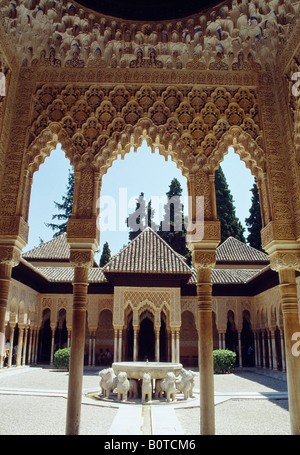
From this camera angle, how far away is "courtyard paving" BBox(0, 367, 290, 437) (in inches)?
221

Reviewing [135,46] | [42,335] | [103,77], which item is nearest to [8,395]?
[103,77]

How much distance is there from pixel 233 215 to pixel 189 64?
2641 centimetres

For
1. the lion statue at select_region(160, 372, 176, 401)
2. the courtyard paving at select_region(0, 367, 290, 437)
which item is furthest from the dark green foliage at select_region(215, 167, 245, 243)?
the lion statue at select_region(160, 372, 176, 401)

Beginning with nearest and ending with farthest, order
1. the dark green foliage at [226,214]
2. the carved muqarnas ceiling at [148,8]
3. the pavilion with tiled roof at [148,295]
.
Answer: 1. the carved muqarnas ceiling at [148,8]
2. the pavilion with tiled roof at [148,295]
3. the dark green foliage at [226,214]

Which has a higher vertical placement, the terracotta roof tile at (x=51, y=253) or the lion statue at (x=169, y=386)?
the terracotta roof tile at (x=51, y=253)

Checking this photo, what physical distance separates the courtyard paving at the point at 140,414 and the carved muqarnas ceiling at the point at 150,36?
572 cm

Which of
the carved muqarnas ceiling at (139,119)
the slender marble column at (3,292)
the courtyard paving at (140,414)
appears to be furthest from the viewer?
the courtyard paving at (140,414)

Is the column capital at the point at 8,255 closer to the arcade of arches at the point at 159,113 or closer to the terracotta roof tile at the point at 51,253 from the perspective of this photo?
the arcade of arches at the point at 159,113

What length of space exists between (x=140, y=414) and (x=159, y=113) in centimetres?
561

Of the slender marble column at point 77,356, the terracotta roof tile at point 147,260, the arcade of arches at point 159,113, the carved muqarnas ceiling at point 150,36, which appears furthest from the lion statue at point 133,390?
the terracotta roof tile at point 147,260

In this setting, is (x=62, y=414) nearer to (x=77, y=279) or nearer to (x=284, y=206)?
(x=77, y=279)

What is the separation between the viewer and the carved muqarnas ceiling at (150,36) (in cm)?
478

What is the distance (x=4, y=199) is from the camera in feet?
16.2
